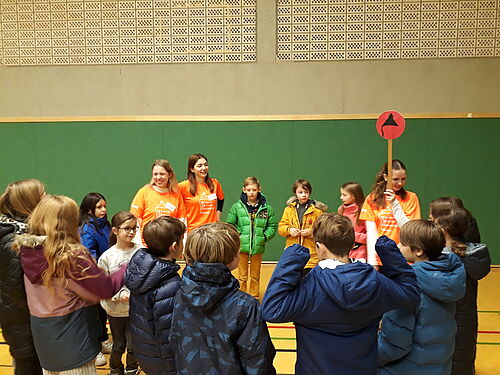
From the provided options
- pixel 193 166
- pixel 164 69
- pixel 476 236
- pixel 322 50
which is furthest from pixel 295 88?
pixel 476 236

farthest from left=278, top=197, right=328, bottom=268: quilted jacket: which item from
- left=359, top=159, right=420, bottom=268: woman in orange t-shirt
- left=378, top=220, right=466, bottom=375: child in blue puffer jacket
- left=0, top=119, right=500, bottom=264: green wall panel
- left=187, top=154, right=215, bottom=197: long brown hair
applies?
left=378, top=220, right=466, bottom=375: child in blue puffer jacket

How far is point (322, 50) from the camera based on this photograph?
Result: 6.11m

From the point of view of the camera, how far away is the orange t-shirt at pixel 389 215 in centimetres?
370

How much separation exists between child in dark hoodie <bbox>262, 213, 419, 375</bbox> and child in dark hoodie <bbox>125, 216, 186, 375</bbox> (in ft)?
1.97

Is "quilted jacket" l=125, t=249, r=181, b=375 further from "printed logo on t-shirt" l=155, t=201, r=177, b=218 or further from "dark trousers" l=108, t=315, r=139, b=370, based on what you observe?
"printed logo on t-shirt" l=155, t=201, r=177, b=218

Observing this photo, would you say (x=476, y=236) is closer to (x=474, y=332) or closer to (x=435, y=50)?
(x=474, y=332)

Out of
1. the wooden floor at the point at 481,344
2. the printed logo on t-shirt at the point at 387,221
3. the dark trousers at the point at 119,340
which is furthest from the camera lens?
the printed logo on t-shirt at the point at 387,221

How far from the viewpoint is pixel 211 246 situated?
188 cm

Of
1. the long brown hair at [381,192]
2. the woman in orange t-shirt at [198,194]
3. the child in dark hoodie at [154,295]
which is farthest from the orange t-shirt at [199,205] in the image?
the child in dark hoodie at [154,295]

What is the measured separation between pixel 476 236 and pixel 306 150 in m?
3.51

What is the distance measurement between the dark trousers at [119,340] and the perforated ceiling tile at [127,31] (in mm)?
4301

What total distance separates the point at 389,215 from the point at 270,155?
2.78 m

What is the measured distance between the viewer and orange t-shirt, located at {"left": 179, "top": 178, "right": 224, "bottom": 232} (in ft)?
15.0

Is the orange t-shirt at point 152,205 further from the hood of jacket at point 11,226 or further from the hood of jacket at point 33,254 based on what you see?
the hood of jacket at point 33,254
